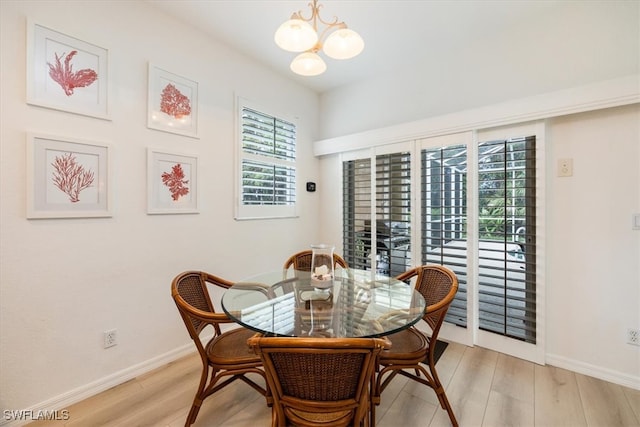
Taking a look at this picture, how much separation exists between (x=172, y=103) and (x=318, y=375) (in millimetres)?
2291

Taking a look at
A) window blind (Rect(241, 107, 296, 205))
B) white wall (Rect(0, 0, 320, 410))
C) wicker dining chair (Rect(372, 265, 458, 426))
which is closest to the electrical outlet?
white wall (Rect(0, 0, 320, 410))

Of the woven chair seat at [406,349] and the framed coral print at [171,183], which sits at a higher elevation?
the framed coral print at [171,183]

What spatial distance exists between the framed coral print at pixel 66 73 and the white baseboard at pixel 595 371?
380 centimetres

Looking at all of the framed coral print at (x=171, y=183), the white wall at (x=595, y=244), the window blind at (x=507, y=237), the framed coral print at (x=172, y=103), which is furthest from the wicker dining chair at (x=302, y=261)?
the white wall at (x=595, y=244)

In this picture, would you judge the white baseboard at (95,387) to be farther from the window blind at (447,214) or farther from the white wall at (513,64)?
the white wall at (513,64)

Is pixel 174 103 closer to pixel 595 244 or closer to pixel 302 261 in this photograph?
pixel 302 261

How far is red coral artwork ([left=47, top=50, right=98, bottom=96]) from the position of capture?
1.72 metres

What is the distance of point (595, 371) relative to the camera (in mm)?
2033

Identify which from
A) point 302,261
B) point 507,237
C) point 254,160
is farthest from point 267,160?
point 507,237

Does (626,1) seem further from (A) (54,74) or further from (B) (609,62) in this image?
(A) (54,74)

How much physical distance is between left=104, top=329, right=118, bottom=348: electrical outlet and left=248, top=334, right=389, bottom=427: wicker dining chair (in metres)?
1.56

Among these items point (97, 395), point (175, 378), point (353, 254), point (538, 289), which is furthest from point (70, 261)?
point (538, 289)

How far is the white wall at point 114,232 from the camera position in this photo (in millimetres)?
1602

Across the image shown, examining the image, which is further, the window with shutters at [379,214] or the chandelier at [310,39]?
the window with shutters at [379,214]
